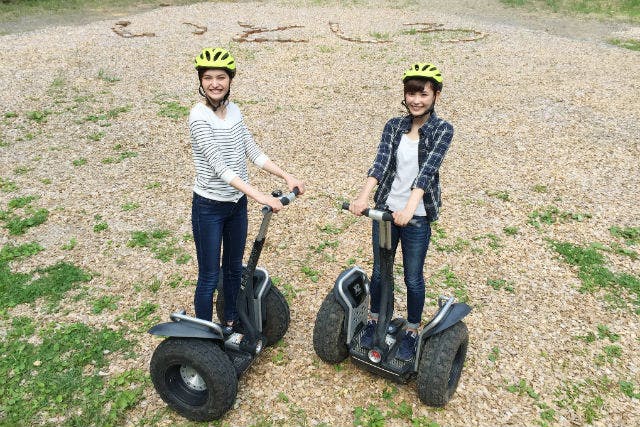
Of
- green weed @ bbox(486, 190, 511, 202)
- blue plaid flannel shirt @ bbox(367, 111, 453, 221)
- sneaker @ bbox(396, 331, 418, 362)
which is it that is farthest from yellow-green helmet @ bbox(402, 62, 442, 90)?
green weed @ bbox(486, 190, 511, 202)

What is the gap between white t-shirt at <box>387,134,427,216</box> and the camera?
3.76 m

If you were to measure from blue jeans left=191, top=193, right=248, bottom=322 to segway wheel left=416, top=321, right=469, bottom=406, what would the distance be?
1.71 meters

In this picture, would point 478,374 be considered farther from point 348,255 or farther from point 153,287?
point 153,287

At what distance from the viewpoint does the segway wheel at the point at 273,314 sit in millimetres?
4461

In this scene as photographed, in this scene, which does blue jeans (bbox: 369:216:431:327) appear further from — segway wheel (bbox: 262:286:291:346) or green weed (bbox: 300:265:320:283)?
green weed (bbox: 300:265:320:283)

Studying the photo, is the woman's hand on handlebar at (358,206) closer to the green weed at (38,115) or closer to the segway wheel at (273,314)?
the segway wheel at (273,314)

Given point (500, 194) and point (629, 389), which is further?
point (500, 194)

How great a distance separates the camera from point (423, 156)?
3.71m

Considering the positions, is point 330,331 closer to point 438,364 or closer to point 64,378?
point 438,364

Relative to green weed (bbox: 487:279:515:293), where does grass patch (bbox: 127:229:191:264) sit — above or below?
below

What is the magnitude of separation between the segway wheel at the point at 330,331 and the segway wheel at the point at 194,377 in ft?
2.81

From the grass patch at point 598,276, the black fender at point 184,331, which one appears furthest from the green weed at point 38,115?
the grass patch at point 598,276

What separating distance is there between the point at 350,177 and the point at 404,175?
14.9 feet

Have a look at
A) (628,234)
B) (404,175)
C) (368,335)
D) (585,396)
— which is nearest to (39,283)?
(368,335)
